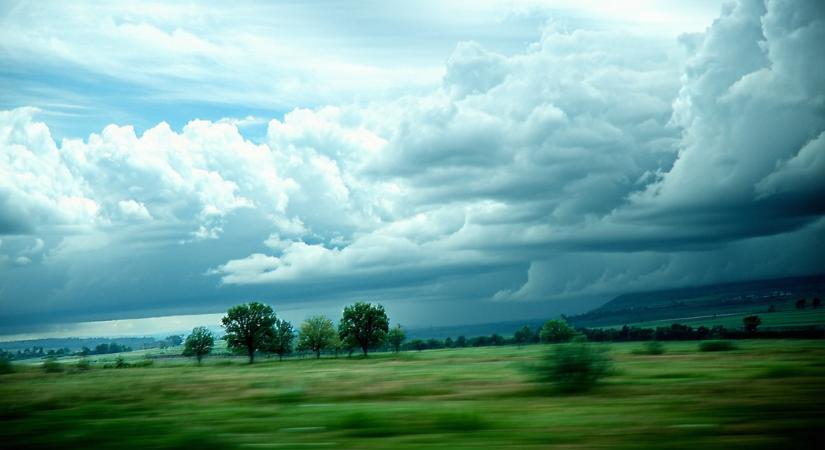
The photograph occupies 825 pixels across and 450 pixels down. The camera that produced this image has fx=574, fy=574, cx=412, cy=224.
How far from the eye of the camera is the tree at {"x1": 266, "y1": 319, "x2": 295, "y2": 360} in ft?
383

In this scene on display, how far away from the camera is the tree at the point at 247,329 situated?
114 metres

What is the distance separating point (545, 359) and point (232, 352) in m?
108

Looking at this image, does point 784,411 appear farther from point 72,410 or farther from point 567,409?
point 72,410

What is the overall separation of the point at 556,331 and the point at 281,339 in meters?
60.3

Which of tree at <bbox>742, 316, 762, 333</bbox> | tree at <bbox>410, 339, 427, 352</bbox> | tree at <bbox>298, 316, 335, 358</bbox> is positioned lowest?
tree at <bbox>410, 339, 427, 352</bbox>

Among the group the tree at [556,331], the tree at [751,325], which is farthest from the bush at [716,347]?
the tree at [556,331]

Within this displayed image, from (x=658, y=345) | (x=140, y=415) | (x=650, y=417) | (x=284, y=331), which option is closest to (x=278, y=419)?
(x=140, y=415)

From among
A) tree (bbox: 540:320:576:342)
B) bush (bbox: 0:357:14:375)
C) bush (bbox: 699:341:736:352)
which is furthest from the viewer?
tree (bbox: 540:320:576:342)

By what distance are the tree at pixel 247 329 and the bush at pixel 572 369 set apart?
104m

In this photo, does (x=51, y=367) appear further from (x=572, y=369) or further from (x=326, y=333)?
(x=326, y=333)

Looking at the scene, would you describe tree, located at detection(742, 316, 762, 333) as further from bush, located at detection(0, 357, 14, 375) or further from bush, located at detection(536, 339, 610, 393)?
bush, located at detection(0, 357, 14, 375)

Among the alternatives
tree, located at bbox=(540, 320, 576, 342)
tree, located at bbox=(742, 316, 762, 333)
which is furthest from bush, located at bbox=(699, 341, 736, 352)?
tree, located at bbox=(540, 320, 576, 342)

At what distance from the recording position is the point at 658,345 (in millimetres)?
43125

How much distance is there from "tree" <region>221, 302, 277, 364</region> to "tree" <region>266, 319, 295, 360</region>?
5.17 feet
